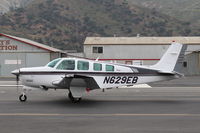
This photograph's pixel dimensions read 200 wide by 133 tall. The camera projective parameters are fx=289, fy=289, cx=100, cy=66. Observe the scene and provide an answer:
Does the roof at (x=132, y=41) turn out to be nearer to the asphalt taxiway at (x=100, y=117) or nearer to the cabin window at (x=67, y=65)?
the cabin window at (x=67, y=65)

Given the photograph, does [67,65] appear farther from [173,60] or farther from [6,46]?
[6,46]

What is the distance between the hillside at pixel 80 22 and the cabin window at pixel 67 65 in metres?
81.8

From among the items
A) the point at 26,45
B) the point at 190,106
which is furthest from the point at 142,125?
the point at 26,45

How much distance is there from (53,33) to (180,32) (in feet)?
170

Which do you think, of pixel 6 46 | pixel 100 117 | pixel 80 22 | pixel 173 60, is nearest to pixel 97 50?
pixel 6 46

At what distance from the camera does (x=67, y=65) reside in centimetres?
1280

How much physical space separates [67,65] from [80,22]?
360 feet

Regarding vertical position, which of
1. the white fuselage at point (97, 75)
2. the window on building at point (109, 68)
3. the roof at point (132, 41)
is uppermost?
the roof at point (132, 41)

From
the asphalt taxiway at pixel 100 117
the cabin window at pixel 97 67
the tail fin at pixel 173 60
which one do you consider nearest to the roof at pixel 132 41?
the tail fin at pixel 173 60

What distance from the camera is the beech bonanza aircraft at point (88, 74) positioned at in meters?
12.1

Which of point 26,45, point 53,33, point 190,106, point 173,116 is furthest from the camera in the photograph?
point 53,33

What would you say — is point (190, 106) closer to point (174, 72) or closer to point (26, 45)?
point (174, 72)

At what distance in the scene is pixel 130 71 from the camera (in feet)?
43.2

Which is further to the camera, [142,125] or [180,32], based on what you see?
[180,32]
